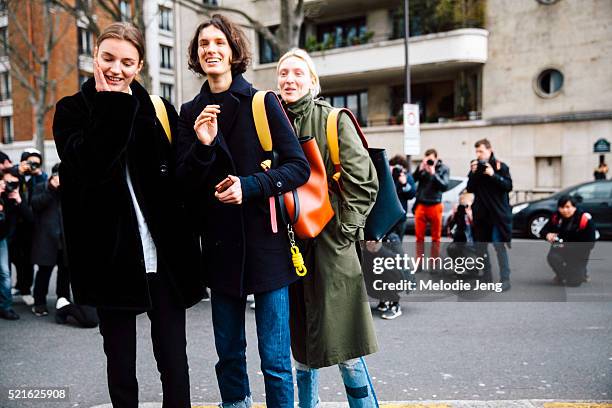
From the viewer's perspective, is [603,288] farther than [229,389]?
Yes

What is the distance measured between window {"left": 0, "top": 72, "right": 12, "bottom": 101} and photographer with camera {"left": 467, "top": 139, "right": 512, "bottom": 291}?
35719 mm

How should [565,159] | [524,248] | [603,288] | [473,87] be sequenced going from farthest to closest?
[473,87]
[565,159]
[524,248]
[603,288]

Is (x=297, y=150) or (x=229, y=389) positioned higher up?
(x=297, y=150)

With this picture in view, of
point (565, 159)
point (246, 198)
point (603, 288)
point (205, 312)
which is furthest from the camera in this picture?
point (565, 159)

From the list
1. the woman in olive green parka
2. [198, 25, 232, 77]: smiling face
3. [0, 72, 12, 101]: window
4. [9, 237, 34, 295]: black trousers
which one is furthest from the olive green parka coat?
[0, 72, 12, 101]: window

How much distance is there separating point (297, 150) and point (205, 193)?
463mm

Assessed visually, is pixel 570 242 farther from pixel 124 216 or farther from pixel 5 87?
pixel 5 87

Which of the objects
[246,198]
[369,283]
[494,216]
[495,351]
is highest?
[246,198]

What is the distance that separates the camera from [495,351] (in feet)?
15.7

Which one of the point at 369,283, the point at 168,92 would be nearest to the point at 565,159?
the point at 369,283

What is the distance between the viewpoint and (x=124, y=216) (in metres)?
2.45

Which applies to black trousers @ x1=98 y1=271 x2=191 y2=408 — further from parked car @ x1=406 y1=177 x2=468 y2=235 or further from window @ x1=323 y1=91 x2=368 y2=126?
window @ x1=323 y1=91 x2=368 y2=126

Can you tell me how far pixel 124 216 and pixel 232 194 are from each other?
47 centimetres

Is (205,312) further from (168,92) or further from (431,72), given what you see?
(168,92)
